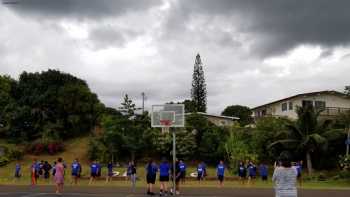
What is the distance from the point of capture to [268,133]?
46.9 metres

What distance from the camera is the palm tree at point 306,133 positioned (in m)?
43.2

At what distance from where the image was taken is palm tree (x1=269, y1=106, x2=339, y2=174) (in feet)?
142

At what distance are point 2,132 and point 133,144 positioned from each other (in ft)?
65.1

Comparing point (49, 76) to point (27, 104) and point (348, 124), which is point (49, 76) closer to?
point (27, 104)

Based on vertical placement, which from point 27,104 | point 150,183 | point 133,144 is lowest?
point 150,183

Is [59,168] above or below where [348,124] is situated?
below

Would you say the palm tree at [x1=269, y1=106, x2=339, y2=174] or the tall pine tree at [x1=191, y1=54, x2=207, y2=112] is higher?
the tall pine tree at [x1=191, y1=54, x2=207, y2=112]

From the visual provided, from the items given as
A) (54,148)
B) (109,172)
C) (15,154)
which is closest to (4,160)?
(15,154)

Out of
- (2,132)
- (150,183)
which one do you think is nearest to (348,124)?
(150,183)

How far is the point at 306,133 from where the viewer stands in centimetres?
4378

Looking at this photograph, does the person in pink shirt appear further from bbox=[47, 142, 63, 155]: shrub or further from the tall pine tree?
the tall pine tree

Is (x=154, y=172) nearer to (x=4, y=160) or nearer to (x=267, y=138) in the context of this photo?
(x=267, y=138)

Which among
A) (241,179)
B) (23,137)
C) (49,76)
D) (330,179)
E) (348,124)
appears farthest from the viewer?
(49,76)

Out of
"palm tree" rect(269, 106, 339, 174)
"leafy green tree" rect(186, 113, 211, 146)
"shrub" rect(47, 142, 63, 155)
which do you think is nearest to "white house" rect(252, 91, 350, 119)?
"leafy green tree" rect(186, 113, 211, 146)
